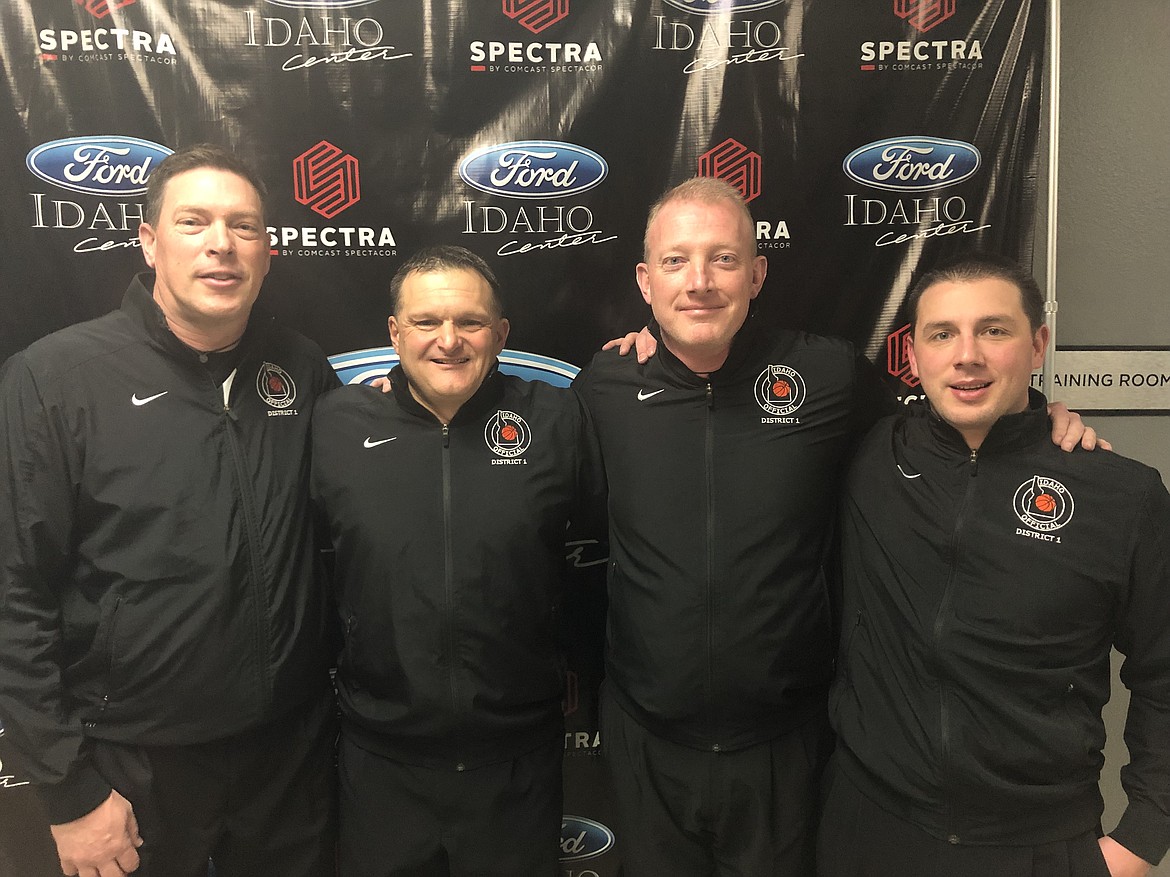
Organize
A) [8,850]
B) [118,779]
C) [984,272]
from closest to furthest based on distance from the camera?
[984,272], [118,779], [8,850]

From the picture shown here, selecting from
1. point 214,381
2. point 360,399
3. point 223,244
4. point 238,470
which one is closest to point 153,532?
point 238,470

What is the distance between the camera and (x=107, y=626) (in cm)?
156

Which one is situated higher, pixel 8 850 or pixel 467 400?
pixel 467 400

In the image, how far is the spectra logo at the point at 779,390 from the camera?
1.67 m

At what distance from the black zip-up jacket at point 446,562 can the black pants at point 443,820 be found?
0.04m

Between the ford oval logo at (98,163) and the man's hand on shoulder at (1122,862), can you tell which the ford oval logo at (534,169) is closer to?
the ford oval logo at (98,163)

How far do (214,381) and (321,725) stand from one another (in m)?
0.85

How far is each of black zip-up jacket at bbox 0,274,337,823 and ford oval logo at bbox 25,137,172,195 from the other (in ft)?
1.99

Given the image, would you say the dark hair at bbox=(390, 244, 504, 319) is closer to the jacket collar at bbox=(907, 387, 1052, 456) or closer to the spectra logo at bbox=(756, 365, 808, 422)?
the spectra logo at bbox=(756, 365, 808, 422)

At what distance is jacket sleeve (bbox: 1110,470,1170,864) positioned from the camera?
1388 millimetres

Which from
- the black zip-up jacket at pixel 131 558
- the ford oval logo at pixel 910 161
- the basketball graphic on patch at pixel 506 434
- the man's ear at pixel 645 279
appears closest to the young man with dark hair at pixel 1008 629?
the man's ear at pixel 645 279

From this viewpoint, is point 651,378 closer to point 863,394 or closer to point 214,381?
point 863,394

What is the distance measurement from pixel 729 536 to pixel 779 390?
1.17ft

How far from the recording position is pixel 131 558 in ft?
5.11
